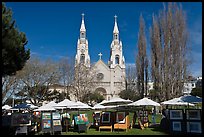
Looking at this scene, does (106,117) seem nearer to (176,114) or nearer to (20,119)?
(176,114)

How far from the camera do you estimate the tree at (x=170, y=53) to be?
27281mm

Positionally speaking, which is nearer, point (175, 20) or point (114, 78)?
point (175, 20)

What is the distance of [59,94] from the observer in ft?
178

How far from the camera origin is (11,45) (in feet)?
34.1

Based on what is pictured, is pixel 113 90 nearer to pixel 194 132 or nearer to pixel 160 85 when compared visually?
pixel 160 85

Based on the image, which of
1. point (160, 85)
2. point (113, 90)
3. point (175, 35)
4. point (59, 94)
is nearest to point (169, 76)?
point (160, 85)

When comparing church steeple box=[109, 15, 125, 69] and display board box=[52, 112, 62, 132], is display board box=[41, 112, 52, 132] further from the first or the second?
church steeple box=[109, 15, 125, 69]

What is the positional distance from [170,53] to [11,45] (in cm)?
2077

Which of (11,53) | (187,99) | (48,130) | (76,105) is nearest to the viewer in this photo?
(11,53)

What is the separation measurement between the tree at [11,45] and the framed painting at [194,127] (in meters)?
8.35

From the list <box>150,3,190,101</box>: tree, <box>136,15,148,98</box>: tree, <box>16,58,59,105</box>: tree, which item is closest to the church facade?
<box>16,58,59,105</box>: tree

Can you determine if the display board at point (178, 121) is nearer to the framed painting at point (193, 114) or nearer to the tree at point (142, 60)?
the framed painting at point (193, 114)

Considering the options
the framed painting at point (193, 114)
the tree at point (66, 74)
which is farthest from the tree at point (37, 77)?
the framed painting at point (193, 114)

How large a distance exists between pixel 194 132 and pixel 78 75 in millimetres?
37961
